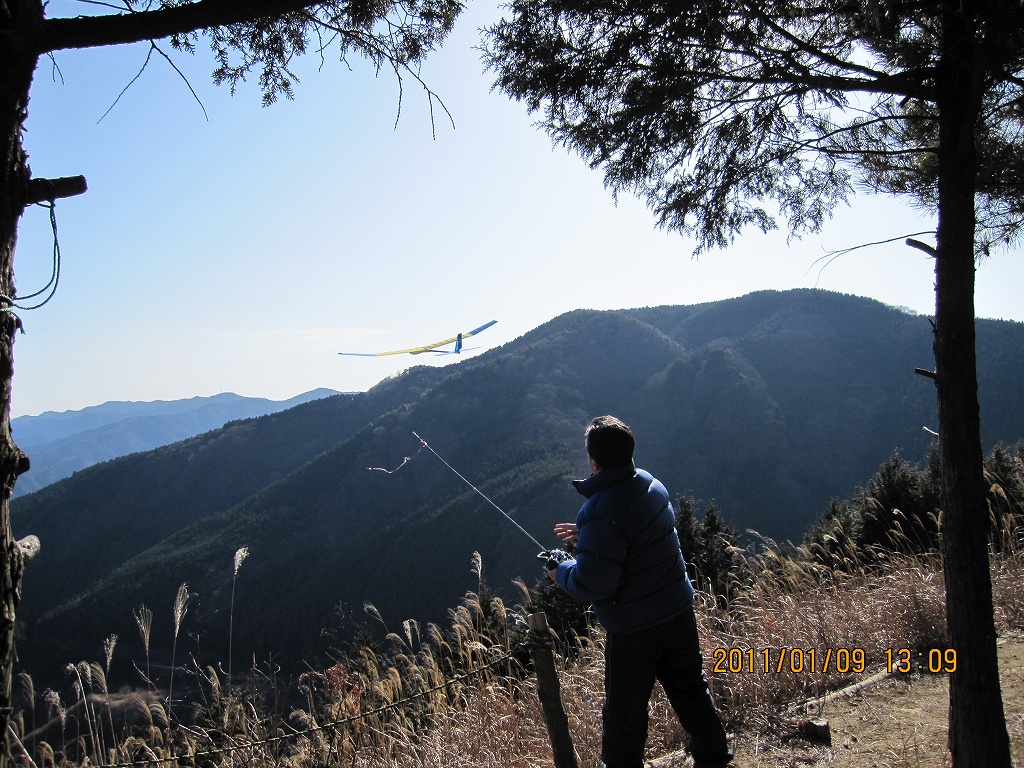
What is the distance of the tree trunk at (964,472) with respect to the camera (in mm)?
2111

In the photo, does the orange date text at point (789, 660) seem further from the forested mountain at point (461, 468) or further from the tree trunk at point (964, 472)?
the forested mountain at point (461, 468)

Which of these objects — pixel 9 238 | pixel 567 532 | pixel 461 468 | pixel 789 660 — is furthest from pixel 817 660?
pixel 461 468

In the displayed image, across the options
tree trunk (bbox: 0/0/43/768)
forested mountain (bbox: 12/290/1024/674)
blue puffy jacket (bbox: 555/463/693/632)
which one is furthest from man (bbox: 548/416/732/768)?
forested mountain (bbox: 12/290/1024/674)

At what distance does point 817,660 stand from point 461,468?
87858 mm

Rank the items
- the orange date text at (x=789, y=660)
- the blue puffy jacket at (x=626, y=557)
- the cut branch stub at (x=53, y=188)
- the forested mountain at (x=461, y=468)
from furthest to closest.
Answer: the forested mountain at (x=461, y=468)
the orange date text at (x=789, y=660)
the blue puffy jacket at (x=626, y=557)
the cut branch stub at (x=53, y=188)

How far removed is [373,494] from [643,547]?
8837 cm

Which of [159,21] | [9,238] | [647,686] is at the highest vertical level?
[159,21]

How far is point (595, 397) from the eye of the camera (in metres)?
102

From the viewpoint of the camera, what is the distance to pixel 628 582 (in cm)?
211

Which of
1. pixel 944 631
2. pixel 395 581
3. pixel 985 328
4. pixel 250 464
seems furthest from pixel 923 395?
pixel 250 464

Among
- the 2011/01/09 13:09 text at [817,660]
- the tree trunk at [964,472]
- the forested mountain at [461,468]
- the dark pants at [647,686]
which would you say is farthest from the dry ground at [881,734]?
the forested mountain at [461,468]

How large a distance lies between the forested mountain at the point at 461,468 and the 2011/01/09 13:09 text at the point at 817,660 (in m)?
51.7

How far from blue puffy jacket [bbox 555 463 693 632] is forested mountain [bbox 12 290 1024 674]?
2081 inches

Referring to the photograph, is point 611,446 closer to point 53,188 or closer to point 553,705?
point 553,705
